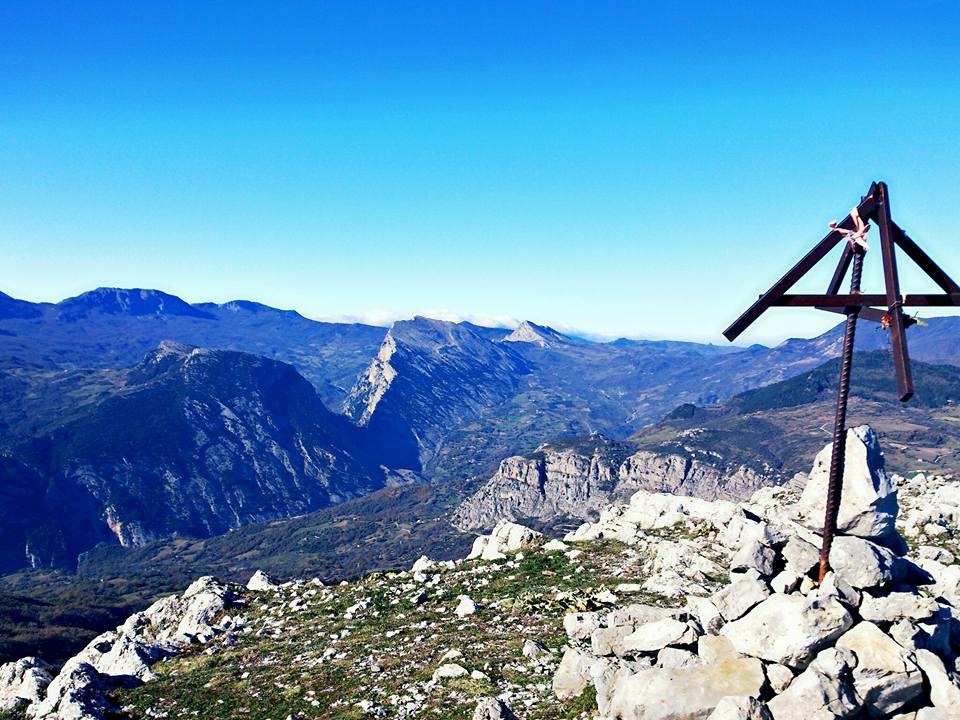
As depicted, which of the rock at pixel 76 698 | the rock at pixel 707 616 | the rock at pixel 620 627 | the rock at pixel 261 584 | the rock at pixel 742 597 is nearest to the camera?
the rock at pixel 742 597

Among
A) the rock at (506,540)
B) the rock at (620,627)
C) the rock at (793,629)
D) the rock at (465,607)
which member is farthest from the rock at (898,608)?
the rock at (506,540)

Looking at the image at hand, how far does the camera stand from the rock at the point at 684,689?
20391 millimetres

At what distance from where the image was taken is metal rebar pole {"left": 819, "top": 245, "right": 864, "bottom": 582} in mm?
19500

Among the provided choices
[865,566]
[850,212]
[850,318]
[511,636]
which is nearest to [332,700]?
[511,636]

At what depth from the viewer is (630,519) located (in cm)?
6406

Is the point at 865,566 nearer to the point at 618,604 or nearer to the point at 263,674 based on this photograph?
the point at 618,604

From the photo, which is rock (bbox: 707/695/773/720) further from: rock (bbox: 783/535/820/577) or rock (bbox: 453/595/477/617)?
rock (bbox: 453/595/477/617)

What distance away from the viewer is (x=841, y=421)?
20234mm

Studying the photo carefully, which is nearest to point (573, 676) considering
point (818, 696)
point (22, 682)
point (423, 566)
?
point (818, 696)

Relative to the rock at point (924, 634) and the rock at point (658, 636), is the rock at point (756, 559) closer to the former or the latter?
the rock at point (658, 636)

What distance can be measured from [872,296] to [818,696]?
11.5 metres

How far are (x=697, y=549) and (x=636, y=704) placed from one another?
24.9 meters

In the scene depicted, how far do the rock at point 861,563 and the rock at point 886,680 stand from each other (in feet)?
7.47

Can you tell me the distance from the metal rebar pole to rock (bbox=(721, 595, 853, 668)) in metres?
1.99
